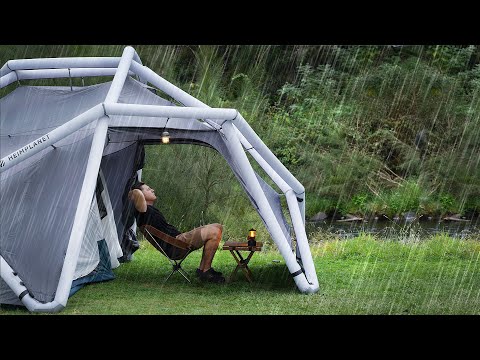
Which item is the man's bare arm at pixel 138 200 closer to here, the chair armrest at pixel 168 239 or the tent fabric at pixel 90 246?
the chair armrest at pixel 168 239

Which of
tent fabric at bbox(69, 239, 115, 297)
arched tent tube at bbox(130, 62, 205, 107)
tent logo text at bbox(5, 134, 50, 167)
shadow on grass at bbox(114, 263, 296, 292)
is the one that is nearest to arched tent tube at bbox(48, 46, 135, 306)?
tent logo text at bbox(5, 134, 50, 167)

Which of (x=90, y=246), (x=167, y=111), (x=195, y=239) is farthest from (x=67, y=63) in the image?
(x=195, y=239)

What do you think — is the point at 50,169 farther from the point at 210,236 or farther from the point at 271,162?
the point at 271,162

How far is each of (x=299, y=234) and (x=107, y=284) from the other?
2054 mm

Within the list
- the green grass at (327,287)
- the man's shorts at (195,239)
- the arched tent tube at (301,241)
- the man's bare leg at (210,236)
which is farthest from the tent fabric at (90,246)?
the arched tent tube at (301,241)

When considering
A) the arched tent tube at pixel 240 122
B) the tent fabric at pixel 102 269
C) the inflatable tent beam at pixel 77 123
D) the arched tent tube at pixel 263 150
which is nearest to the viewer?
the inflatable tent beam at pixel 77 123

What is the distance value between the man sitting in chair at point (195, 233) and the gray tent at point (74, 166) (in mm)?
545

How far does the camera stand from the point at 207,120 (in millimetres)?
7684

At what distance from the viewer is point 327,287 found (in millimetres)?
7695

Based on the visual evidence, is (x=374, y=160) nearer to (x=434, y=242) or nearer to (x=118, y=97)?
(x=434, y=242)

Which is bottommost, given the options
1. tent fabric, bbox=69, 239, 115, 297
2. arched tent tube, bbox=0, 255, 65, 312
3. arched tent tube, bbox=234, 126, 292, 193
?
tent fabric, bbox=69, 239, 115, 297

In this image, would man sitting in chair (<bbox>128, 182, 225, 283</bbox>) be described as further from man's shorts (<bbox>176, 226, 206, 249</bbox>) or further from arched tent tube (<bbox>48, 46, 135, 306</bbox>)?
arched tent tube (<bbox>48, 46, 135, 306</bbox>)

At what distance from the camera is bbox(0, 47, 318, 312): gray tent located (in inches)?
261

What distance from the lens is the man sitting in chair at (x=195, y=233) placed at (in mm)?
7645
